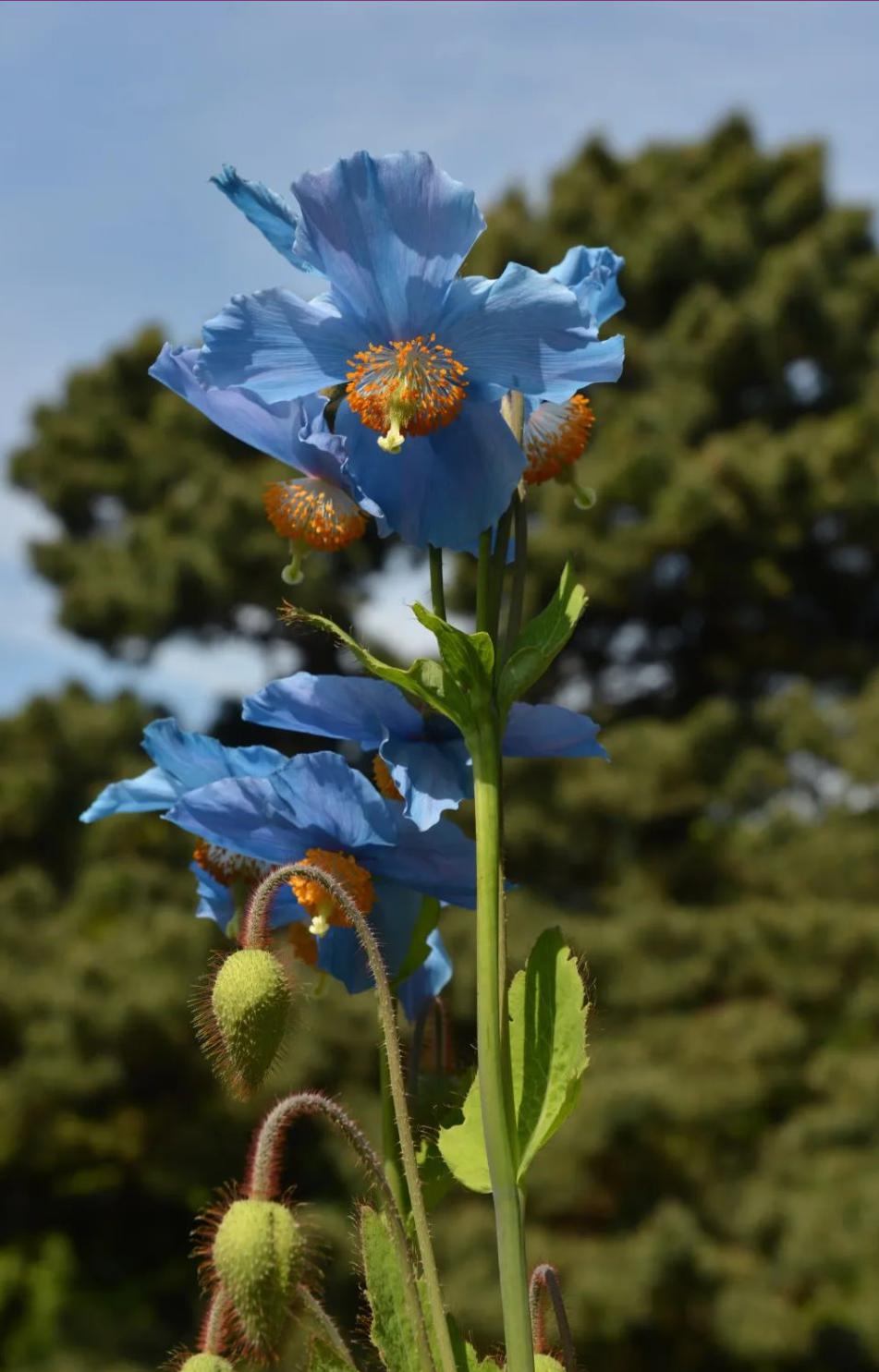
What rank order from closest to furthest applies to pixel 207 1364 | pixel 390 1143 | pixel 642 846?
pixel 207 1364 < pixel 390 1143 < pixel 642 846

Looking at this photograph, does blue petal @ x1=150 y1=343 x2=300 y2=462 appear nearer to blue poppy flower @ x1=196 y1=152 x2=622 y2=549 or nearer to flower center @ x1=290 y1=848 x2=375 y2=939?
blue poppy flower @ x1=196 y1=152 x2=622 y2=549

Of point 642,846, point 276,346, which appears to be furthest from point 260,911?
point 642,846

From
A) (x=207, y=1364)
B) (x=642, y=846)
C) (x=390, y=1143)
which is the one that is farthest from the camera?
(x=642, y=846)

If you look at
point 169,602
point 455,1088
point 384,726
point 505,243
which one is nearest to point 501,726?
point 384,726

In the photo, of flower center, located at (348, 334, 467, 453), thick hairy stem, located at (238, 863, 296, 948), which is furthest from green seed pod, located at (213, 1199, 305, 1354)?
flower center, located at (348, 334, 467, 453)

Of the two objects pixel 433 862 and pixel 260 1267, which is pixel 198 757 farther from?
pixel 260 1267

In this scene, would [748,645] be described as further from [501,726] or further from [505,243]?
[501,726]

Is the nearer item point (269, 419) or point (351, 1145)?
point (351, 1145)
